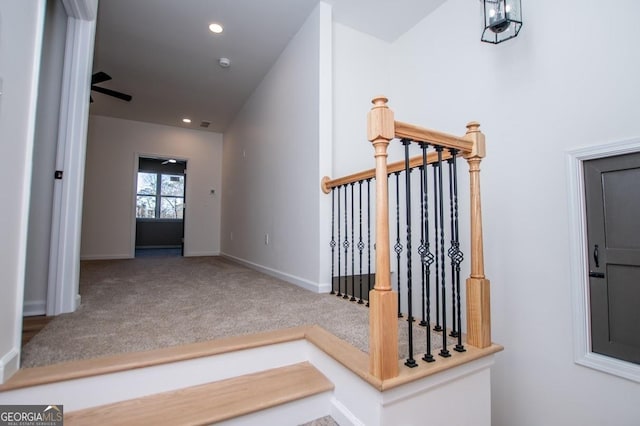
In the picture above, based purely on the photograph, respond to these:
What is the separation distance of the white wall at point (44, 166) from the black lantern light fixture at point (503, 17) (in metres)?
2.79

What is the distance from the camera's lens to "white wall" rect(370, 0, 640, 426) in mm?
1719

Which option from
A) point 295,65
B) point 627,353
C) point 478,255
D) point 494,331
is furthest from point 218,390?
point 295,65

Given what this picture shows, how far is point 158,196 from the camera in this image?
28.1ft

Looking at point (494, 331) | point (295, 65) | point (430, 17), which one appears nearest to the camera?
point (494, 331)

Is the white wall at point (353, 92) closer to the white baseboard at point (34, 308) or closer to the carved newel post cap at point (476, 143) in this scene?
the carved newel post cap at point (476, 143)

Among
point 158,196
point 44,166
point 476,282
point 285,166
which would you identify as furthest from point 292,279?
point 158,196

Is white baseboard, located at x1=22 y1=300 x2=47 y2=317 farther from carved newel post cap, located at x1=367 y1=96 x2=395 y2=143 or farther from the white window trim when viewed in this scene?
the white window trim

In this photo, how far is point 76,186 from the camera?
1890 millimetres

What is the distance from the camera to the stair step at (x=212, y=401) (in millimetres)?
1075

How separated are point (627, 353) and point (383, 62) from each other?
10.0 ft

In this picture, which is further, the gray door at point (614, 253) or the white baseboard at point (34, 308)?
the white baseboard at point (34, 308)

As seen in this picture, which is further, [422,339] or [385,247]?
[422,339]

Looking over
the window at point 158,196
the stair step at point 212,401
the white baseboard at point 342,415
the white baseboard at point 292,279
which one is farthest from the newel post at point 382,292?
the window at point 158,196

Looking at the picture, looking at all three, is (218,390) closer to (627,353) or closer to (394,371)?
(394,371)
